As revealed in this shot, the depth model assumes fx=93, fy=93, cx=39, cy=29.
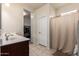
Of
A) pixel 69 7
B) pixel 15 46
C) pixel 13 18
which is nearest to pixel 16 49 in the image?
pixel 15 46

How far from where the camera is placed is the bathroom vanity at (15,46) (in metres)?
1.33

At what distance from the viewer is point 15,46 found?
54.6 inches

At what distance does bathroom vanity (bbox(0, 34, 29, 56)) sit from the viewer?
52.3 inches

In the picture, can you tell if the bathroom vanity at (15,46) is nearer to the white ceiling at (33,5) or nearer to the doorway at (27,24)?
the doorway at (27,24)

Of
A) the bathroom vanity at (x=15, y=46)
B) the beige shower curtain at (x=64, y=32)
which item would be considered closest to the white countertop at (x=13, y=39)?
the bathroom vanity at (x=15, y=46)

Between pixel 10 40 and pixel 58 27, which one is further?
pixel 58 27

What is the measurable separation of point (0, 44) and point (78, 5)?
51.8 inches

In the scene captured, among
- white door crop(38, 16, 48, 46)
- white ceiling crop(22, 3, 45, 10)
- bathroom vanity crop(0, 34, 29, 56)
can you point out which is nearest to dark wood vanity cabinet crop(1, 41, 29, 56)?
bathroom vanity crop(0, 34, 29, 56)

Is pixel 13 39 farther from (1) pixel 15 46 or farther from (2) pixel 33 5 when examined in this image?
(2) pixel 33 5

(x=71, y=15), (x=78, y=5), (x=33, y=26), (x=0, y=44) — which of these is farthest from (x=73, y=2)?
(x=0, y=44)

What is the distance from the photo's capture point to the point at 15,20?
146 centimetres

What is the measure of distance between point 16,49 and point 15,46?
0.15 feet

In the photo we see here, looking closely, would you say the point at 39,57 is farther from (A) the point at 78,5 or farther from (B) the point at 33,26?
(A) the point at 78,5

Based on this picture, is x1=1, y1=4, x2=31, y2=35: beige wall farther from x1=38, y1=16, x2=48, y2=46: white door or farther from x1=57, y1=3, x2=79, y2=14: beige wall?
x1=57, y1=3, x2=79, y2=14: beige wall
